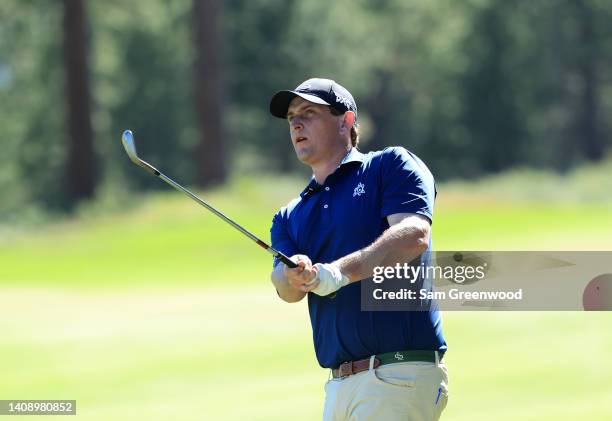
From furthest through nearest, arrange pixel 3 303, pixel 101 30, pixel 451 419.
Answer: pixel 101 30
pixel 3 303
pixel 451 419

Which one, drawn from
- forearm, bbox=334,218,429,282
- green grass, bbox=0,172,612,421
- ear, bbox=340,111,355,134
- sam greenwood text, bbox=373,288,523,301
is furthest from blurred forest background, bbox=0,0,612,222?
forearm, bbox=334,218,429,282

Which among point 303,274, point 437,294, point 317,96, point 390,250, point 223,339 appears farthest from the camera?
point 223,339

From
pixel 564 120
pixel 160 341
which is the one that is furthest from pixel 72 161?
pixel 564 120

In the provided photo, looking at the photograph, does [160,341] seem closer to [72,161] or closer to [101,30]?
[72,161]

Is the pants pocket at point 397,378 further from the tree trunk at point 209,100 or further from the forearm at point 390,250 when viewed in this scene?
the tree trunk at point 209,100

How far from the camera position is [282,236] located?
5.29 meters

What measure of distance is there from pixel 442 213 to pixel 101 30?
28.4 metres

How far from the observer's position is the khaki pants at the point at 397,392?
4852 millimetres

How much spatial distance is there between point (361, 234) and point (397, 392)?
1.98 ft

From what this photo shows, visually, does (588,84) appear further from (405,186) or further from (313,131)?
(405,186)

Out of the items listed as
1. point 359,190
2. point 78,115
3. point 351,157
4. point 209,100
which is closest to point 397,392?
point 359,190

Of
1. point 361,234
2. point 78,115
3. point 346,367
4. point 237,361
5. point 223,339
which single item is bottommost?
point 346,367

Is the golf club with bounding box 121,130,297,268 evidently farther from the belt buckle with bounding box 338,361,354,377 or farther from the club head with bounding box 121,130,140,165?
the belt buckle with bounding box 338,361,354,377

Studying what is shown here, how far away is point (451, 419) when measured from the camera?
9.00 metres
